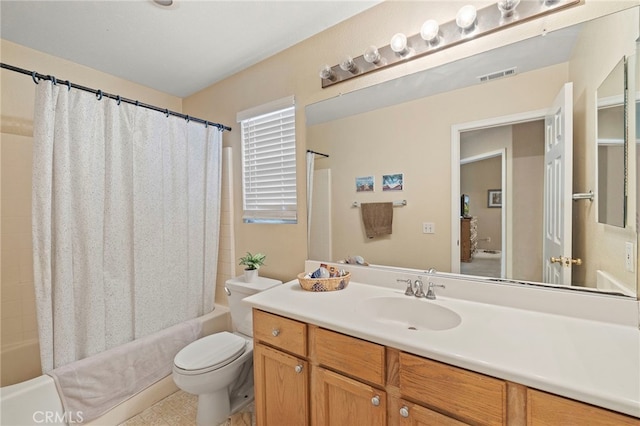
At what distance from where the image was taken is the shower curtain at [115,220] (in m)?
1.47

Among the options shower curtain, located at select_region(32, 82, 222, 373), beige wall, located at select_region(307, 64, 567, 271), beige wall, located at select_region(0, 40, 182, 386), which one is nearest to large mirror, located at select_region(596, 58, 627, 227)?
beige wall, located at select_region(307, 64, 567, 271)

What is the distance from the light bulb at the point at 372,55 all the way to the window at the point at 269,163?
0.62 m

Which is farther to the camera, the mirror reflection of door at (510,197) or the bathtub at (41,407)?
the bathtub at (41,407)

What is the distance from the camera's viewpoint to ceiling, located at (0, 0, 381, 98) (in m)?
1.50

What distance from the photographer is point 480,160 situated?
1295mm

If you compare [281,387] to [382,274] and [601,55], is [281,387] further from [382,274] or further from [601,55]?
[601,55]

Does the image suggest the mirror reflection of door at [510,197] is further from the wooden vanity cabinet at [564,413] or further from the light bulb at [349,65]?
the light bulb at [349,65]

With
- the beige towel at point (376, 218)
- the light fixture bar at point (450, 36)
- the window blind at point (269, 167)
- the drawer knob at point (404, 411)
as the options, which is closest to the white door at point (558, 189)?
the light fixture bar at point (450, 36)

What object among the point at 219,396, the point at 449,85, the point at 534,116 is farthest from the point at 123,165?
the point at 534,116

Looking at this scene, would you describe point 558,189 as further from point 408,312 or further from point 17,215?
point 17,215

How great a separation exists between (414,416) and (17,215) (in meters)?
2.74

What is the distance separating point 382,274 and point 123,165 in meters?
1.83

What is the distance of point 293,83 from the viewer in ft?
6.25
